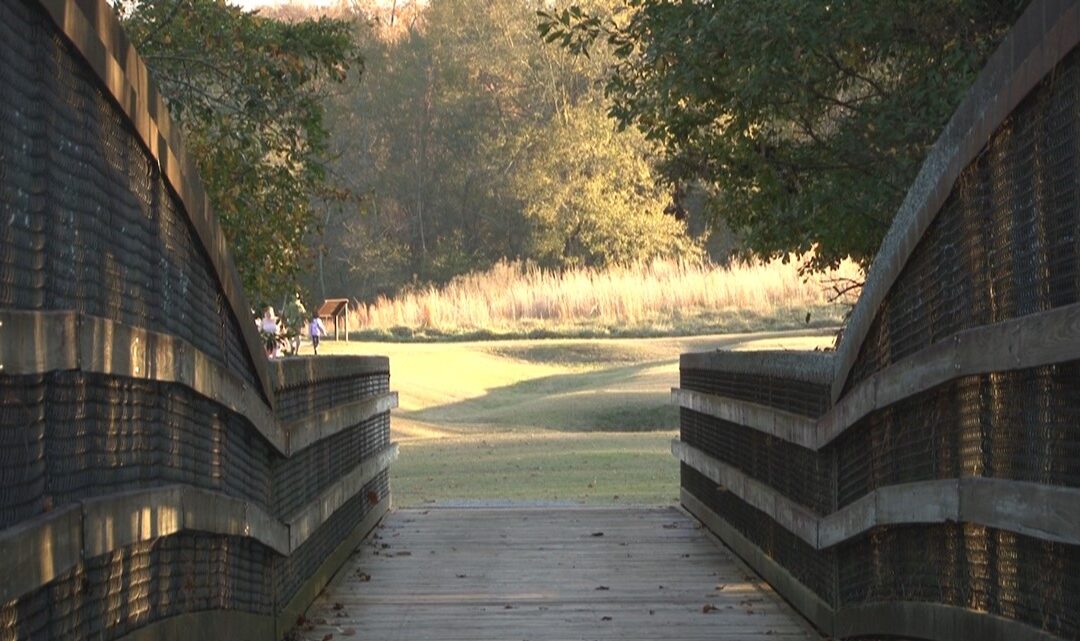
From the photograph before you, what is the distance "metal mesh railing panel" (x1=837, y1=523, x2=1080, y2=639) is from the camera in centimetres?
441

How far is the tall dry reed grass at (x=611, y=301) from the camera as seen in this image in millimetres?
50844

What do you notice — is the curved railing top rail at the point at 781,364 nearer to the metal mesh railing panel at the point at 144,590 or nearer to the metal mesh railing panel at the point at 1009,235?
the metal mesh railing panel at the point at 1009,235

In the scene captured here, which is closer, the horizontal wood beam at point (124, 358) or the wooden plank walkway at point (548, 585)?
the horizontal wood beam at point (124, 358)

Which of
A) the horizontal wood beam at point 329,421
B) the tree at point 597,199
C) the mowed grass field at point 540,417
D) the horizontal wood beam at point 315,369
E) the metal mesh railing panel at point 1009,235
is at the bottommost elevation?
the mowed grass field at point 540,417

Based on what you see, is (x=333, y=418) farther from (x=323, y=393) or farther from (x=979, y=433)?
(x=979, y=433)

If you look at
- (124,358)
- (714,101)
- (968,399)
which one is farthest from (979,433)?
(714,101)

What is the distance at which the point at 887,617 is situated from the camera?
6191 mm

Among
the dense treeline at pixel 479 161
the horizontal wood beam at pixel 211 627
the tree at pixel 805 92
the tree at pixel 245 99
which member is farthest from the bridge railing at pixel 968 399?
the dense treeline at pixel 479 161

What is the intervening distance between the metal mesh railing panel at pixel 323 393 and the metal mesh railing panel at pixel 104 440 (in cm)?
103

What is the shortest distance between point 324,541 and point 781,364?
8.80 ft

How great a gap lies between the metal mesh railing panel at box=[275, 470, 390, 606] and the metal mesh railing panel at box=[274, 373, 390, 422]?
25.3 inches

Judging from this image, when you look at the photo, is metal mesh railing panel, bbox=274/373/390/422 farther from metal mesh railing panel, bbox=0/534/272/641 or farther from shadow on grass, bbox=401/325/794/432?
shadow on grass, bbox=401/325/794/432

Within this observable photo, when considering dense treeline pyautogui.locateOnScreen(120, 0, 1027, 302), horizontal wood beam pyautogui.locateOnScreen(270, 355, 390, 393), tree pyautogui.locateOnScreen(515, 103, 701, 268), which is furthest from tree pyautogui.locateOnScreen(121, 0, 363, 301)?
tree pyautogui.locateOnScreen(515, 103, 701, 268)

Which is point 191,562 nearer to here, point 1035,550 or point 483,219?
point 1035,550
